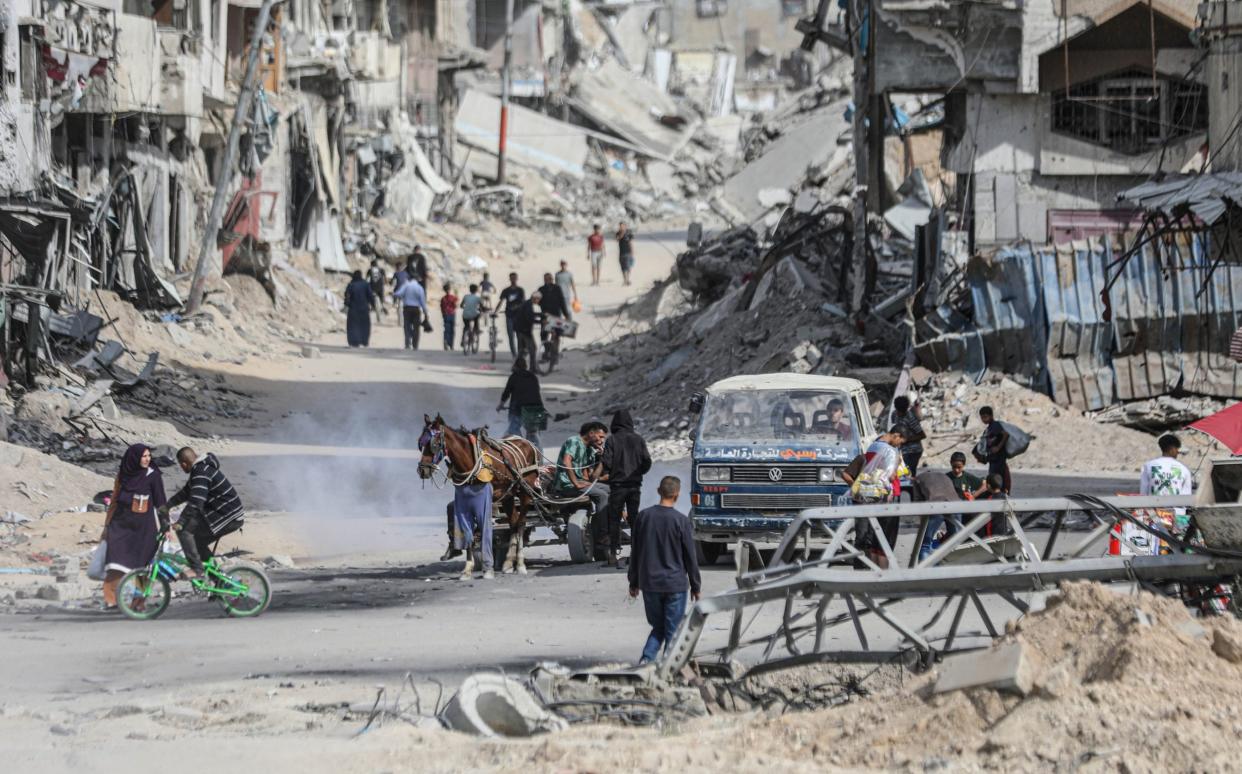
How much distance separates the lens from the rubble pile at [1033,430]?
22547 mm

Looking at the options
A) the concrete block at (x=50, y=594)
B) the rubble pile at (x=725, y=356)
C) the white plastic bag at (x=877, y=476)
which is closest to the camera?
the white plastic bag at (x=877, y=476)

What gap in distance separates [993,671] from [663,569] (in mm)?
2958

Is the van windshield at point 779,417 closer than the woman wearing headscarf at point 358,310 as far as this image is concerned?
Yes

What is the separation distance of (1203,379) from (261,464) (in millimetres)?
12861

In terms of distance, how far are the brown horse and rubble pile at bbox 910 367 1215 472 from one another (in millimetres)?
7806

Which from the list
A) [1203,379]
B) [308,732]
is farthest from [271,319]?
[308,732]

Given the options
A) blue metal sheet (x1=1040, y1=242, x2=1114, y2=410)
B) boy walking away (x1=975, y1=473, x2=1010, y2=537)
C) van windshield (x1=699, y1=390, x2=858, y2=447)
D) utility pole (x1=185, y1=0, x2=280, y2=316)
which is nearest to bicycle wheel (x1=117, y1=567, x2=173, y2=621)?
van windshield (x1=699, y1=390, x2=858, y2=447)

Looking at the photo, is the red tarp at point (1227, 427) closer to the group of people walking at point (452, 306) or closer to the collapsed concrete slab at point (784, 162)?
the group of people walking at point (452, 306)

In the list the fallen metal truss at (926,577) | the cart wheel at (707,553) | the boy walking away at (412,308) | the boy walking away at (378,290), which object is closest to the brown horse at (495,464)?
the cart wheel at (707,553)

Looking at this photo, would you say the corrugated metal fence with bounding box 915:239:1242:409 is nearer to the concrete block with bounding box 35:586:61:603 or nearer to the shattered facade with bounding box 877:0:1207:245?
the shattered facade with bounding box 877:0:1207:245

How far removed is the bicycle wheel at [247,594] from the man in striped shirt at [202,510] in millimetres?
279

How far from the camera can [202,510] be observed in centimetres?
1398

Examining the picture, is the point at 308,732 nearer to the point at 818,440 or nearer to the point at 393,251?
the point at 818,440

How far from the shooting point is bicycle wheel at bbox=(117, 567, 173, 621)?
13789 millimetres
